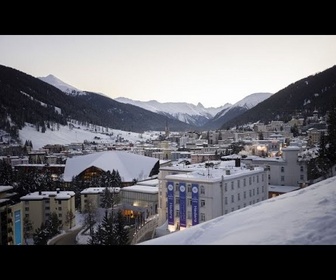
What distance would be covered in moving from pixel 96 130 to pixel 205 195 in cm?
5103

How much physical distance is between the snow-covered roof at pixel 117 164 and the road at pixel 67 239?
35.2 ft

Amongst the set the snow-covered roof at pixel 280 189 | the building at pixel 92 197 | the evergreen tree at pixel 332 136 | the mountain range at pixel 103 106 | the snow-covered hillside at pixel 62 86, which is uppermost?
the snow-covered hillside at pixel 62 86

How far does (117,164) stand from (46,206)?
37.7 feet

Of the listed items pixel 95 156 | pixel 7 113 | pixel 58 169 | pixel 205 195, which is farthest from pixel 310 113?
pixel 7 113

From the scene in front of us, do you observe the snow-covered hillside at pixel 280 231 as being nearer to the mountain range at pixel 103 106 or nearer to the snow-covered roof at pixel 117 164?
the snow-covered roof at pixel 117 164

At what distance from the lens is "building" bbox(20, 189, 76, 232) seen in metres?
11.4

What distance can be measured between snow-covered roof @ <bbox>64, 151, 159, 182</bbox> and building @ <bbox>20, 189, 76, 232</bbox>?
8.88m

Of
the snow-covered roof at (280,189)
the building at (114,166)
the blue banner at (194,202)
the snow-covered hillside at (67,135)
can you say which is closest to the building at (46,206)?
the blue banner at (194,202)

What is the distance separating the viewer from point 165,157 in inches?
1172

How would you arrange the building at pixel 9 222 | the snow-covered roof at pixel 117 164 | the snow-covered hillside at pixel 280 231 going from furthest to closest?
the snow-covered roof at pixel 117 164 → the building at pixel 9 222 → the snow-covered hillside at pixel 280 231

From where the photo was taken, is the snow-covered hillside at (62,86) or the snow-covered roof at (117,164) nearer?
the snow-covered roof at (117,164)

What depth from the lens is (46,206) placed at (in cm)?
1180

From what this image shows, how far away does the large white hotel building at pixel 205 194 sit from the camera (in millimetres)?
8367
